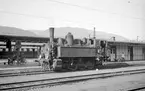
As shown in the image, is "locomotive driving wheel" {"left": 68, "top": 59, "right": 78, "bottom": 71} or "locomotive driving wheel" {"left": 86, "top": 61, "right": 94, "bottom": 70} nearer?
"locomotive driving wheel" {"left": 68, "top": 59, "right": 78, "bottom": 71}

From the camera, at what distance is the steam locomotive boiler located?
50.3ft

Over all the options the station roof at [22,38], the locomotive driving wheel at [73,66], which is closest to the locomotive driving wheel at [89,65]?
the locomotive driving wheel at [73,66]

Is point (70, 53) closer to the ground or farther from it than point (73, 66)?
farther from it

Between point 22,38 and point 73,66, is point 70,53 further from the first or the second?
point 22,38

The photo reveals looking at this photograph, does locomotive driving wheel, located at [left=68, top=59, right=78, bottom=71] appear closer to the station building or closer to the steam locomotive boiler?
the steam locomotive boiler

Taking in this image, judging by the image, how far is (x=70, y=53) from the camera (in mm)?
15828

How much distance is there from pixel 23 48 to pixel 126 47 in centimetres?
1859

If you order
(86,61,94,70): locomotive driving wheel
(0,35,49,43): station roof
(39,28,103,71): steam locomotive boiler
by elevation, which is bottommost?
(86,61,94,70): locomotive driving wheel

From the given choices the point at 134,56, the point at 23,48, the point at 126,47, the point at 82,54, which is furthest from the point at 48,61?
the point at 134,56

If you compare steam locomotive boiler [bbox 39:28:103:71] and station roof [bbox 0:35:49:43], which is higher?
station roof [bbox 0:35:49:43]

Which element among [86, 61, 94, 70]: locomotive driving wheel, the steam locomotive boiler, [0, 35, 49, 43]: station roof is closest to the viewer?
the steam locomotive boiler

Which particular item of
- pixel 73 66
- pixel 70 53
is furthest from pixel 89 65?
pixel 70 53

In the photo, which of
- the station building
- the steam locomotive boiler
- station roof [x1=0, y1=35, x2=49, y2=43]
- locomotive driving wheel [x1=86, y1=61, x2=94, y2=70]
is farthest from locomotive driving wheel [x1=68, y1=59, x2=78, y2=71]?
the station building

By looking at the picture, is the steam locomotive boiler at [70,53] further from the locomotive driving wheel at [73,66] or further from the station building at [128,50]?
the station building at [128,50]
